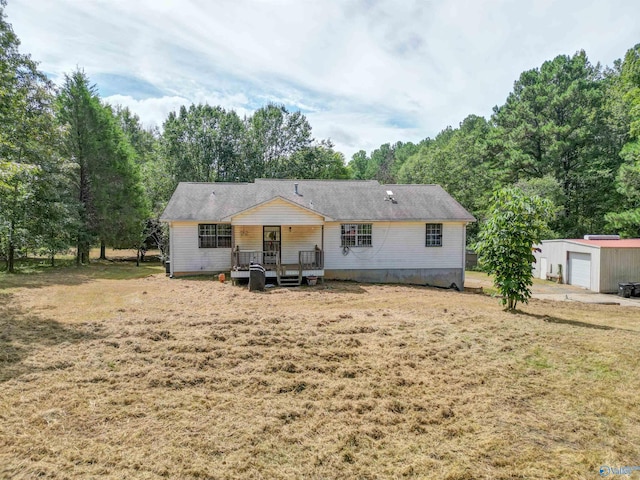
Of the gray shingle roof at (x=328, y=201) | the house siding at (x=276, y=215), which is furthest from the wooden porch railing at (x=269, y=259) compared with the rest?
the gray shingle roof at (x=328, y=201)

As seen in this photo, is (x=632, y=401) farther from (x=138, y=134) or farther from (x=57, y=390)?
(x=138, y=134)

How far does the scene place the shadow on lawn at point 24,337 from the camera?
6215mm

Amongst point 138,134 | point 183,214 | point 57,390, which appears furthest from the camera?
point 138,134

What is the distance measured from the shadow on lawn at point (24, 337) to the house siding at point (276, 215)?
8224 millimetres

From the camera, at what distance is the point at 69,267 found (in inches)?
819

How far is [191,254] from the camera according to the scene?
17.4 meters

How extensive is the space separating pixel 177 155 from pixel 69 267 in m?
14.8

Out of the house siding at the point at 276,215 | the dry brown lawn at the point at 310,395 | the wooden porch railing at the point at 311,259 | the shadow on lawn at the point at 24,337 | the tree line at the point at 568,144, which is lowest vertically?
the dry brown lawn at the point at 310,395

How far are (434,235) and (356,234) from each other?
3982 mm

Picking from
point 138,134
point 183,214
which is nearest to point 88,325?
point 183,214

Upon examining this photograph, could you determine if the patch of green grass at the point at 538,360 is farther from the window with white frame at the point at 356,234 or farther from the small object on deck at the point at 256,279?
the window with white frame at the point at 356,234

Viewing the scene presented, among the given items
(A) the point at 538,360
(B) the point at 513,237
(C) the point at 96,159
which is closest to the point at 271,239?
(B) the point at 513,237

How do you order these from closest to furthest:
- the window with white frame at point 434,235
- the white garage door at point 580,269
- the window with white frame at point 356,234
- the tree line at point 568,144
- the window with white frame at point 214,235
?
the window with white frame at point 214,235 → the window with white frame at point 356,234 → the window with white frame at point 434,235 → the white garage door at point 580,269 → the tree line at point 568,144

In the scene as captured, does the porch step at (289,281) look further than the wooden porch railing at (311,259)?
No
